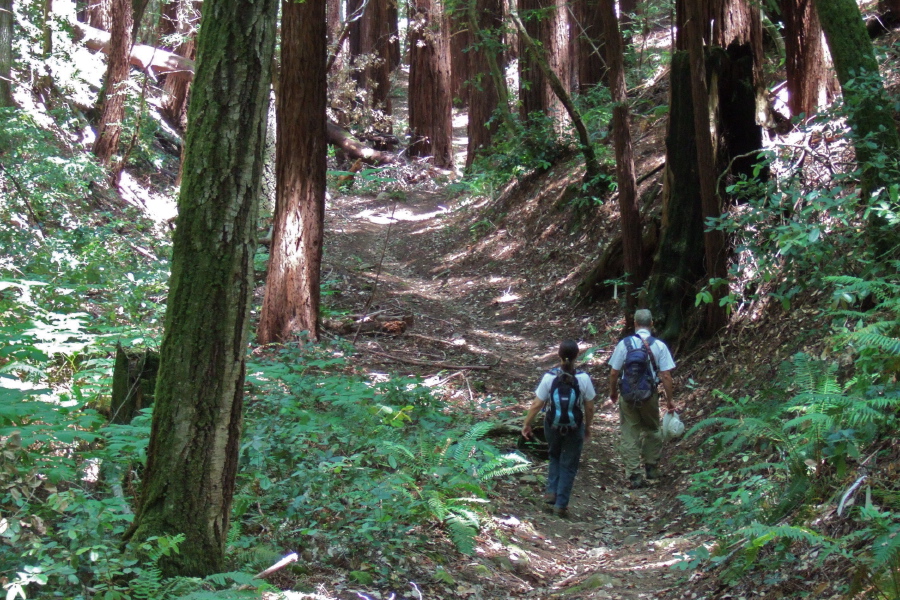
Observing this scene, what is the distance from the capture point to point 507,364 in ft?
35.2

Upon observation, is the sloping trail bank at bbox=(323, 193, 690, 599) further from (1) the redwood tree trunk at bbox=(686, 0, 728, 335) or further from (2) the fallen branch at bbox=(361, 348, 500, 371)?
(1) the redwood tree trunk at bbox=(686, 0, 728, 335)

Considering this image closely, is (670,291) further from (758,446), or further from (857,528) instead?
(857,528)

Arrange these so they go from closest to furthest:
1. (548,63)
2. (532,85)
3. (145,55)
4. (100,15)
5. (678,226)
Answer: (678,226) → (548,63) → (145,55) → (100,15) → (532,85)

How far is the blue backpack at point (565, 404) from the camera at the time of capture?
6445 mm

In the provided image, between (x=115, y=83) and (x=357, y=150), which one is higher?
(x=357, y=150)

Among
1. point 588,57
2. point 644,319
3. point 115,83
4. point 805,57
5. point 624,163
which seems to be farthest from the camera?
point 588,57

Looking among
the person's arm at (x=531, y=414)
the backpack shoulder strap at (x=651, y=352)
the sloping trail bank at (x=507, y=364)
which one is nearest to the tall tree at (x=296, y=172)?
the sloping trail bank at (x=507, y=364)

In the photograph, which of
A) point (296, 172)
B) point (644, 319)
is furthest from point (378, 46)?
point (644, 319)

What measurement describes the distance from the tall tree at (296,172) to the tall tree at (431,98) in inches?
612

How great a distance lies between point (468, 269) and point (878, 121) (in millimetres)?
10488

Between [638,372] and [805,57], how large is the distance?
17.3 ft

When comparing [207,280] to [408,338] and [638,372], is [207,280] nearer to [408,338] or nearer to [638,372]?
[638,372]

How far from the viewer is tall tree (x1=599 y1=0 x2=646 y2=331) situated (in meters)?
10.4

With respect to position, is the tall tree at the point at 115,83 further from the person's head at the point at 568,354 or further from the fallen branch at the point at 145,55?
the person's head at the point at 568,354
